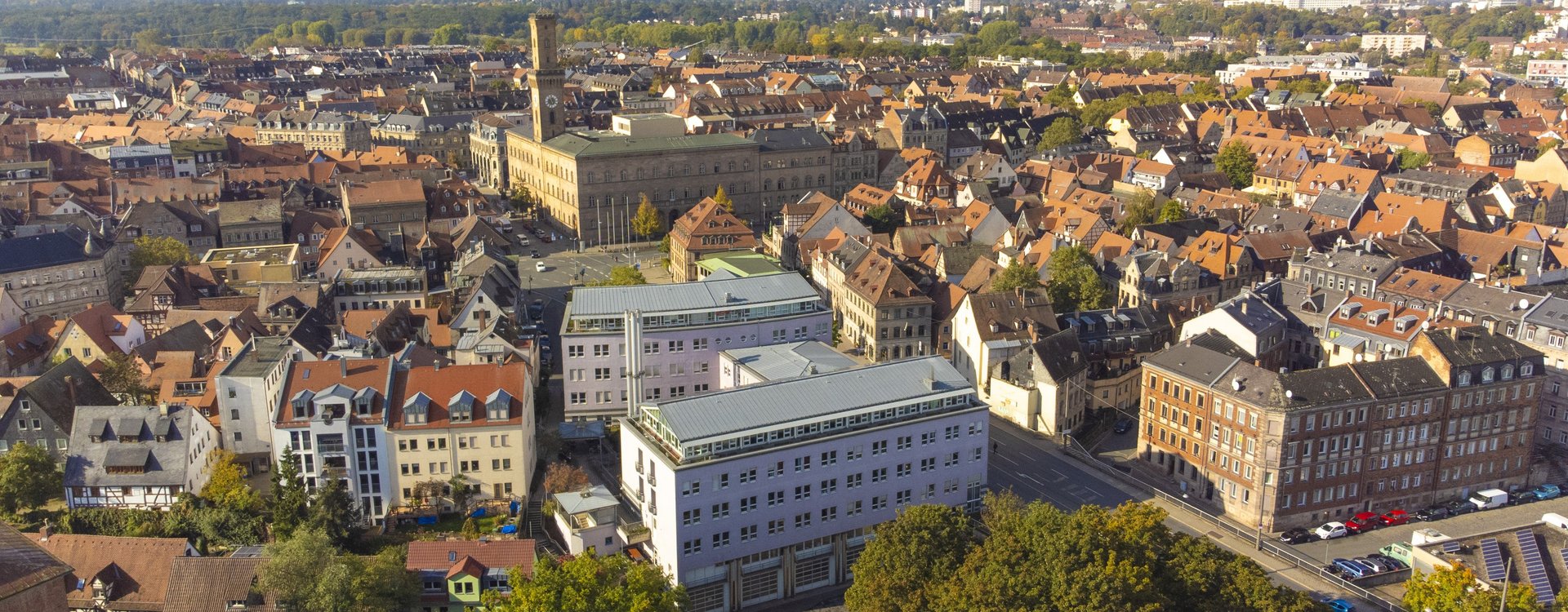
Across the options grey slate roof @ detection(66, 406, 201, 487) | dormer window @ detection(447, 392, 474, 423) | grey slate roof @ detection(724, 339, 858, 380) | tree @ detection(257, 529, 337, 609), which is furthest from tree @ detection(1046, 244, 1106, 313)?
grey slate roof @ detection(66, 406, 201, 487)

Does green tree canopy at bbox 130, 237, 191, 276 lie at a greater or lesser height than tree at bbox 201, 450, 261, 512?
greater

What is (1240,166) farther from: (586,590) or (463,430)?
(586,590)

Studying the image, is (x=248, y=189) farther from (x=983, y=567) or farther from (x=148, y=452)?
(x=983, y=567)

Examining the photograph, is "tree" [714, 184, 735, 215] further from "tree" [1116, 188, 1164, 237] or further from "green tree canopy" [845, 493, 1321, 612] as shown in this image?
"green tree canopy" [845, 493, 1321, 612]

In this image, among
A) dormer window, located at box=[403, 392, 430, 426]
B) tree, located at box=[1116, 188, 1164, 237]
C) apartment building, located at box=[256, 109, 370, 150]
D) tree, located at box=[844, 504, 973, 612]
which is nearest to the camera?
tree, located at box=[844, 504, 973, 612]

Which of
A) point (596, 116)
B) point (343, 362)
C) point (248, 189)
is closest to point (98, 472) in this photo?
point (343, 362)

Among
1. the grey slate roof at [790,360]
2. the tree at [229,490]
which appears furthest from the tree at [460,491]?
the grey slate roof at [790,360]

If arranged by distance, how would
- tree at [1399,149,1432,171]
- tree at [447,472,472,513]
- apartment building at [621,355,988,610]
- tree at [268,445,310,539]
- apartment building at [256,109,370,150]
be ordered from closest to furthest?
apartment building at [621,355,988,610], tree at [268,445,310,539], tree at [447,472,472,513], tree at [1399,149,1432,171], apartment building at [256,109,370,150]

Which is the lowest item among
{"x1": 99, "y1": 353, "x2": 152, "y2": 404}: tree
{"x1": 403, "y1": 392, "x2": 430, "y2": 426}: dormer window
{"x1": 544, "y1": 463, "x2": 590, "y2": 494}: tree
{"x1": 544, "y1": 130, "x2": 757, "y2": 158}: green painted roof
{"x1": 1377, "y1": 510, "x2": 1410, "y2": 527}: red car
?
{"x1": 1377, "y1": 510, "x2": 1410, "y2": 527}: red car
